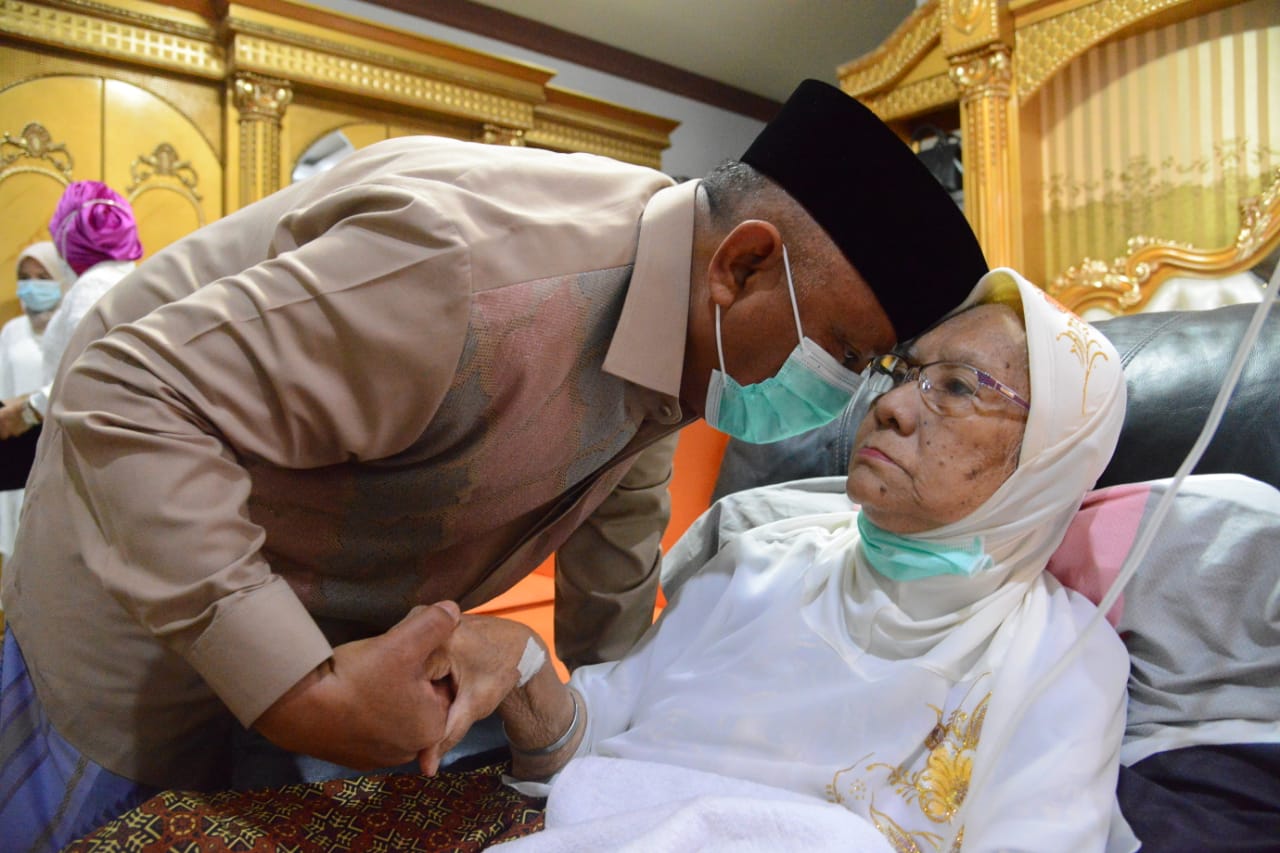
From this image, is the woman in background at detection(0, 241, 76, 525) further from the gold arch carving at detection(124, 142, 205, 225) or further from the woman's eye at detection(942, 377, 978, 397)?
the woman's eye at detection(942, 377, 978, 397)

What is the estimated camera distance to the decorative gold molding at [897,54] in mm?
3918

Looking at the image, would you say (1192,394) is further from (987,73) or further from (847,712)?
(987,73)

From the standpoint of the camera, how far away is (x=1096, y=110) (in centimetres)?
361

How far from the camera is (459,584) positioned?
53.9 inches

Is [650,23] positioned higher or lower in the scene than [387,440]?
higher

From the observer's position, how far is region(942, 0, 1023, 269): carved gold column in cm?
368

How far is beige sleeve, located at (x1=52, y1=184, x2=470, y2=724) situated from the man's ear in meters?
0.39

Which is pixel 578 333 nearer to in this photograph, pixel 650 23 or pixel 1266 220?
pixel 1266 220

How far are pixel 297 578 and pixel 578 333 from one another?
523mm

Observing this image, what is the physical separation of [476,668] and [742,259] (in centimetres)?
65

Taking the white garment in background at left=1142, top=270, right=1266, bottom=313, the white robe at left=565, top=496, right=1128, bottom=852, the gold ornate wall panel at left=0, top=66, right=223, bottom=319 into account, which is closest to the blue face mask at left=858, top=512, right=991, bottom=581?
the white robe at left=565, top=496, right=1128, bottom=852

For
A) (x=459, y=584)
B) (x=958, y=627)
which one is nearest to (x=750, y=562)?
(x=958, y=627)

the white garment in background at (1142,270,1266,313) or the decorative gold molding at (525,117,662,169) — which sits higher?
the decorative gold molding at (525,117,662,169)

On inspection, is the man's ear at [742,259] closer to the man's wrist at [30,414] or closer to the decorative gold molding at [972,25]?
the man's wrist at [30,414]
